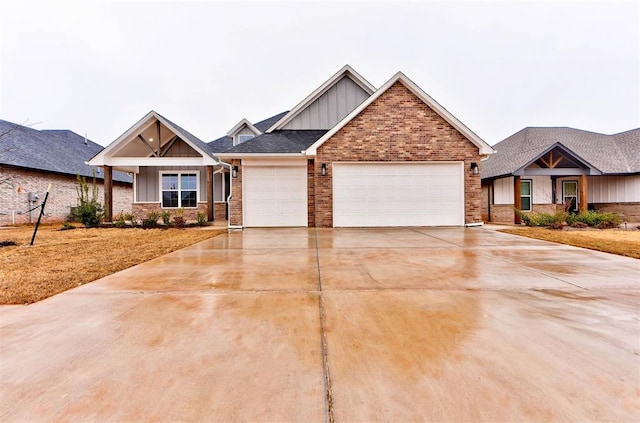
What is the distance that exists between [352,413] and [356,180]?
32.0 feet

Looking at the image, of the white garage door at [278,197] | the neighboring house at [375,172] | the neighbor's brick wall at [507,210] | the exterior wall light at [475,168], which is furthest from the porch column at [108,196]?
the neighbor's brick wall at [507,210]

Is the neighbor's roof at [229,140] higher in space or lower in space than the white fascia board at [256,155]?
higher

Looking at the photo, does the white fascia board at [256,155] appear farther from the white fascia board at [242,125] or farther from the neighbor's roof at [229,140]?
the neighbor's roof at [229,140]

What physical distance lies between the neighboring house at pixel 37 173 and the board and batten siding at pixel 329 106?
11465 millimetres

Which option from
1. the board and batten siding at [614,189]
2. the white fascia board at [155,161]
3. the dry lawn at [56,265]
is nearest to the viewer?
the dry lawn at [56,265]

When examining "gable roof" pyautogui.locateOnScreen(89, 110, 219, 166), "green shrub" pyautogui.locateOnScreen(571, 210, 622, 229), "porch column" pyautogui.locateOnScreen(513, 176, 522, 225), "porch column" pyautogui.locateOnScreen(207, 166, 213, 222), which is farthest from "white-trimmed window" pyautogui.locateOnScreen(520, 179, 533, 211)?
"porch column" pyautogui.locateOnScreen(207, 166, 213, 222)

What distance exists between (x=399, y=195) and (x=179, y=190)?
1182 cm

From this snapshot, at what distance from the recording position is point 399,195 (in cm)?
1082

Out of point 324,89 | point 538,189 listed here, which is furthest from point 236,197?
point 538,189

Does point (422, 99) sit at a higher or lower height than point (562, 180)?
higher

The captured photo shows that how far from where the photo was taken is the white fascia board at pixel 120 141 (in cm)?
1288

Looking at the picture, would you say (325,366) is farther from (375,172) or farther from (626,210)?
(626,210)

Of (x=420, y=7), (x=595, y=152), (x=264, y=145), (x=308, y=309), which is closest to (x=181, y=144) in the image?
(x=264, y=145)

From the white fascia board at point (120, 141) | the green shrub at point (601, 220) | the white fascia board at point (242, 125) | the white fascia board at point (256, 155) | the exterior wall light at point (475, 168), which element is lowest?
the green shrub at point (601, 220)
